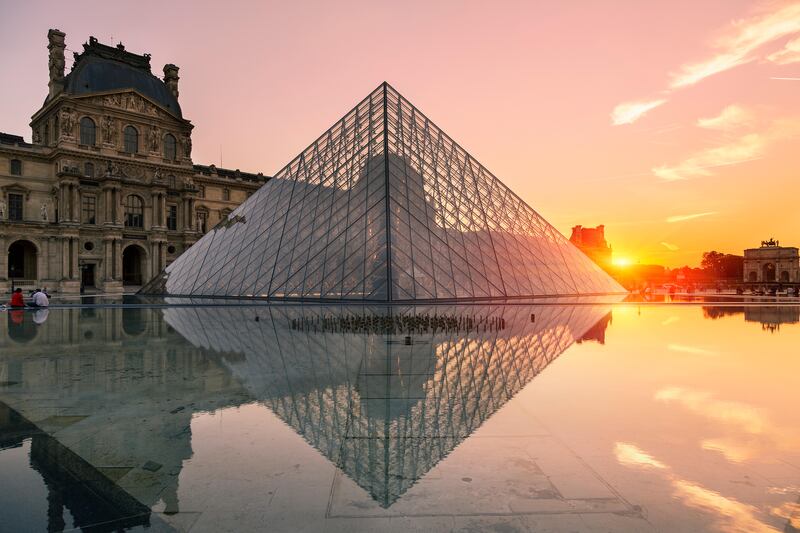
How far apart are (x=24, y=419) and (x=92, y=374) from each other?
2522mm

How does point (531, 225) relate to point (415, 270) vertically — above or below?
above

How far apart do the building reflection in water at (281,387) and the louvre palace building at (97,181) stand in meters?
42.7

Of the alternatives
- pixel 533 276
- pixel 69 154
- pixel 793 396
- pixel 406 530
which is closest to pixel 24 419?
pixel 406 530

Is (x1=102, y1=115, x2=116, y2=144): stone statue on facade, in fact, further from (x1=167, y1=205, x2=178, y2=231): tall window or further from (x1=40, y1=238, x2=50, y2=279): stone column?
(x1=40, y1=238, x2=50, y2=279): stone column

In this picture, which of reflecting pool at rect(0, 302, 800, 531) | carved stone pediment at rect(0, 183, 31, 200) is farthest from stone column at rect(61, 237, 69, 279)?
reflecting pool at rect(0, 302, 800, 531)

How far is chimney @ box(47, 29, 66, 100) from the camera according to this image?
5394cm

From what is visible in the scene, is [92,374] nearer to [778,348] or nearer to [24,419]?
[24,419]

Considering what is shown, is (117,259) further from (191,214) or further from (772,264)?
(772,264)

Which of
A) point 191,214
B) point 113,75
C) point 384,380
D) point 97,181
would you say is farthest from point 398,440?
point 113,75

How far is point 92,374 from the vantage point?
25.5ft

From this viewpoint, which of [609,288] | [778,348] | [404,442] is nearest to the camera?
[404,442]

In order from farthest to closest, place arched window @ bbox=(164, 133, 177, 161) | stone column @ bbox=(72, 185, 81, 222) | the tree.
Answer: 1. the tree
2. arched window @ bbox=(164, 133, 177, 161)
3. stone column @ bbox=(72, 185, 81, 222)

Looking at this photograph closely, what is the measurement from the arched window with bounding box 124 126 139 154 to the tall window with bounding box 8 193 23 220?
11576 mm

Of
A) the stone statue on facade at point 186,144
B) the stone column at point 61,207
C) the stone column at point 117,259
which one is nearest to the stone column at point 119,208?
the stone column at point 117,259
